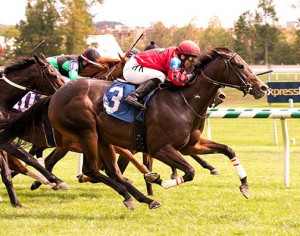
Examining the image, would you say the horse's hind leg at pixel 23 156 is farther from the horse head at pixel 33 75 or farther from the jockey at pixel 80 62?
the jockey at pixel 80 62

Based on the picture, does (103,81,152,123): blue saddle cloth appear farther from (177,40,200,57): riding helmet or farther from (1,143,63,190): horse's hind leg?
(1,143,63,190): horse's hind leg

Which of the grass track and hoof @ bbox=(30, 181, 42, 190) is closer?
the grass track

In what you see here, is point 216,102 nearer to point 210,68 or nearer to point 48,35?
point 210,68

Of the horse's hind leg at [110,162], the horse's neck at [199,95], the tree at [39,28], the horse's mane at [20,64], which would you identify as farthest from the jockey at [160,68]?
the tree at [39,28]

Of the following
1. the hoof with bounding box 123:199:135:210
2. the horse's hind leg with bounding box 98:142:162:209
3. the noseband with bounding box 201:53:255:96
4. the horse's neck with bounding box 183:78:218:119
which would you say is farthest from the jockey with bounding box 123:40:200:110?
the hoof with bounding box 123:199:135:210

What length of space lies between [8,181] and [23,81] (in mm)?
1281

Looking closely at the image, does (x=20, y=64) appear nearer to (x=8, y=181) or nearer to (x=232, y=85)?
(x=8, y=181)

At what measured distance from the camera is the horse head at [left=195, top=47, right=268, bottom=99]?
7.48m

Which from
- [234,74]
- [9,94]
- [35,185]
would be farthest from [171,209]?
[9,94]

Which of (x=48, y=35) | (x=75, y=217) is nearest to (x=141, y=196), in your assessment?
(x=75, y=217)

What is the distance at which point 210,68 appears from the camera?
25.0 feet

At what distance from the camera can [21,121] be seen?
817 centimetres

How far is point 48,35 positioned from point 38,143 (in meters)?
39.0

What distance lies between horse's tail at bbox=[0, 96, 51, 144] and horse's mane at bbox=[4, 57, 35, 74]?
78cm
